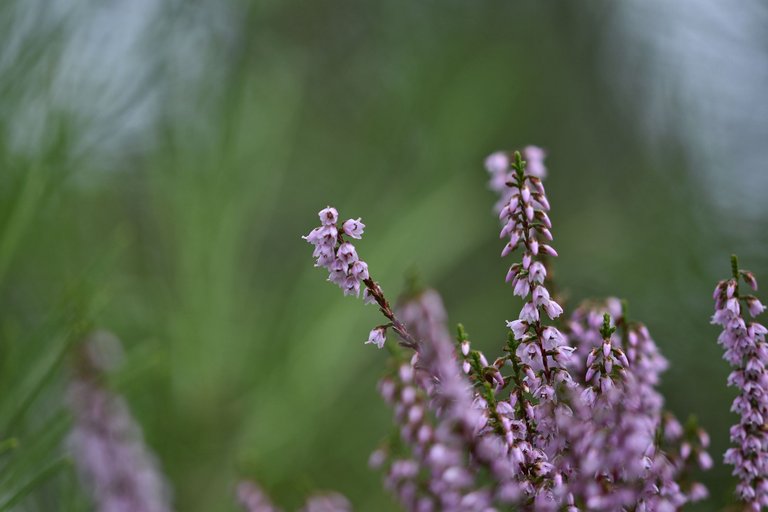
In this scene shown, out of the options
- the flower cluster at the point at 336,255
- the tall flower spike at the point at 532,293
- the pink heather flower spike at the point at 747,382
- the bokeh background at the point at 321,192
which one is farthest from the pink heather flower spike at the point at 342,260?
the bokeh background at the point at 321,192

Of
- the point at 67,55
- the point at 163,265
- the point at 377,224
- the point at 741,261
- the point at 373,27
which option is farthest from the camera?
the point at 373,27

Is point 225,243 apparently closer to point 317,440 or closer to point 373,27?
point 317,440

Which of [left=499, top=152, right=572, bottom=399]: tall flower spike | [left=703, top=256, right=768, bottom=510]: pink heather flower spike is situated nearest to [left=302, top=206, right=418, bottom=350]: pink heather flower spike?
[left=499, top=152, right=572, bottom=399]: tall flower spike

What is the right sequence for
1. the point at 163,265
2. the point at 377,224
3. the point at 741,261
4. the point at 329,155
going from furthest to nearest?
the point at 329,155, the point at 377,224, the point at 163,265, the point at 741,261

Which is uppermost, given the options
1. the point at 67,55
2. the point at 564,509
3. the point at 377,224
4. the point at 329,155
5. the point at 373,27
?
the point at 373,27

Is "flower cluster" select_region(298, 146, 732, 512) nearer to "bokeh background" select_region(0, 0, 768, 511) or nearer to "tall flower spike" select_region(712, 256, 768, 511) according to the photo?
"tall flower spike" select_region(712, 256, 768, 511)

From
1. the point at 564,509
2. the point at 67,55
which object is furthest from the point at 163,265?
the point at 564,509

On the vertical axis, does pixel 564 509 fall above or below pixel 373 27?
below

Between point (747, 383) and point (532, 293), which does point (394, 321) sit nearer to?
point (532, 293)

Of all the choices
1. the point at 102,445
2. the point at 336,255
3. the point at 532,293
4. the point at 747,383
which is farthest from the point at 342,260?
the point at 102,445

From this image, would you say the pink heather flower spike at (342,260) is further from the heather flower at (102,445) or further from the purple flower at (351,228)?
the heather flower at (102,445)
